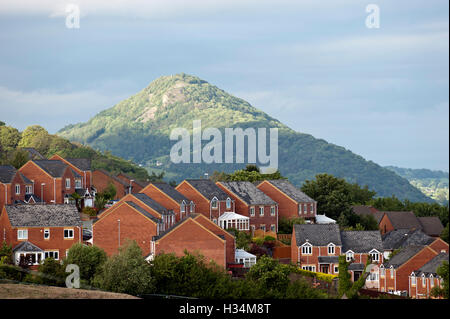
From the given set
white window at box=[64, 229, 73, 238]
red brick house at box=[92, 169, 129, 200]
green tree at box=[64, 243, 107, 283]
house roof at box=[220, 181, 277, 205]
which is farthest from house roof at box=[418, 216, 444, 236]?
green tree at box=[64, 243, 107, 283]

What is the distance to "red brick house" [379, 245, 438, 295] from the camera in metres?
79.0

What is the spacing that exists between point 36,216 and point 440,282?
31.8m

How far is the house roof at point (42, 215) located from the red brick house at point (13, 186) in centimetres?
634

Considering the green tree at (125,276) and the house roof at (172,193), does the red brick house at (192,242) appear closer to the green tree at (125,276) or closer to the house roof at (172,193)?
the green tree at (125,276)

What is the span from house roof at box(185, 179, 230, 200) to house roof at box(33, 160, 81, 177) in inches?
462

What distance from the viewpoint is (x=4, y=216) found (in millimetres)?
68000

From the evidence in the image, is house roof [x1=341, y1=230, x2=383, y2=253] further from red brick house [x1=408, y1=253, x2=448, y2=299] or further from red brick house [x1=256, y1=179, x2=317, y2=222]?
red brick house [x1=256, y1=179, x2=317, y2=222]

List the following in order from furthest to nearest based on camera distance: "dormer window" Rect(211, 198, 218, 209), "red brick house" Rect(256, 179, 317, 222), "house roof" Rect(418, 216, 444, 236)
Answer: "house roof" Rect(418, 216, 444, 236)
"red brick house" Rect(256, 179, 317, 222)
"dormer window" Rect(211, 198, 218, 209)

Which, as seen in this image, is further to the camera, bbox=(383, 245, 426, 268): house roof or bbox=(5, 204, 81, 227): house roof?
bbox=(383, 245, 426, 268): house roof

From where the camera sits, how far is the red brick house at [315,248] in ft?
264

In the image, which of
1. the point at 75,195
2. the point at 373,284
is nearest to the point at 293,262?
the point at 373,284

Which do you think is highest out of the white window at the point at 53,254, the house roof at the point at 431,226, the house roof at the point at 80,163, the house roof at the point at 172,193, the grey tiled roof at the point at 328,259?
the house roof at the point at 80,163

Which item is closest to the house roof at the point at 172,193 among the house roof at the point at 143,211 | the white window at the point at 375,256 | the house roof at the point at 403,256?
the house roof at the point at 143,211
